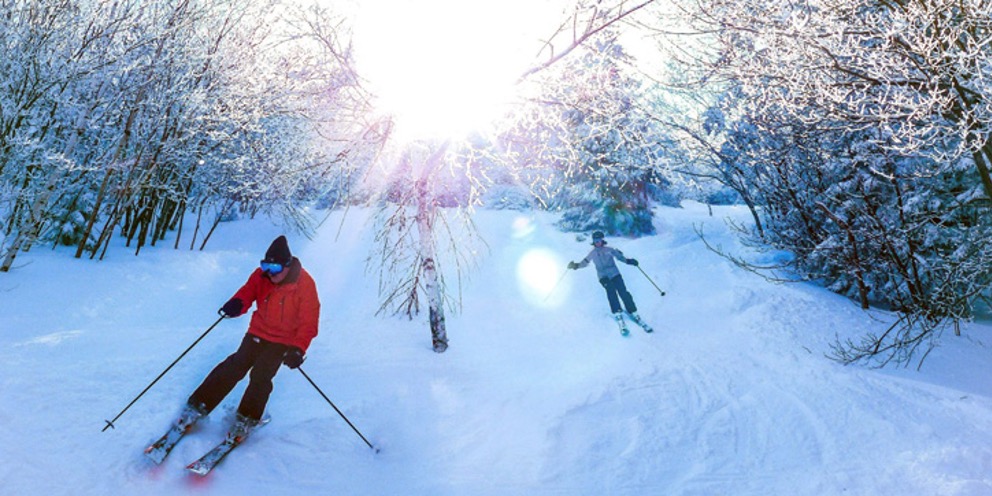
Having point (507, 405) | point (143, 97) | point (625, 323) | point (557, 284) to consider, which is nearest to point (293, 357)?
point (507, 405)

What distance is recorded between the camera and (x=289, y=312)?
4.17 m

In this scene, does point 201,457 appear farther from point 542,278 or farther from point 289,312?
point 542,278

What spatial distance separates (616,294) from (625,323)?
563mm

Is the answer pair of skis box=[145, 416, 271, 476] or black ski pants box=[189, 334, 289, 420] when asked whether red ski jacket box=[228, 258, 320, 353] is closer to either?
black ski pants box=[189, 334, 289, 420]

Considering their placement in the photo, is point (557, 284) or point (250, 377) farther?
point (557, 284)

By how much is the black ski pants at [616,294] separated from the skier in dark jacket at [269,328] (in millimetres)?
6095

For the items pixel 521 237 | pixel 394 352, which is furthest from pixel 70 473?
pixel 521 237

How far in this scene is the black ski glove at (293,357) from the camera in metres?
3.95

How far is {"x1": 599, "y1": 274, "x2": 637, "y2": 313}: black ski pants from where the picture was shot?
9.01 meters

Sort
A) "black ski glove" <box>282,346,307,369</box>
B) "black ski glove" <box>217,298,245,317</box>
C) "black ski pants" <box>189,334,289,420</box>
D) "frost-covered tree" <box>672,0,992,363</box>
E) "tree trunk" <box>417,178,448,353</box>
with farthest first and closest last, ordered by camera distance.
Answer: "tree trunk" <box>417,178,448,353</box> < "frost-covered tree" <box>672,0,992,363</box> < "black ski glove" <box>217,298,245,317</box> < "black ski glove" <box>282,346,307,369</box> < "black ski pants" <box>189,334,289,420</box>

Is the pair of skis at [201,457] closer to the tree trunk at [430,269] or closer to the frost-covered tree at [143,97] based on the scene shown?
the tree trunk at [430,269]

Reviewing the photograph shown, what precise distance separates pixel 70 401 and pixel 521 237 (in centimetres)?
1466

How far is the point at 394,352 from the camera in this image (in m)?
6.09

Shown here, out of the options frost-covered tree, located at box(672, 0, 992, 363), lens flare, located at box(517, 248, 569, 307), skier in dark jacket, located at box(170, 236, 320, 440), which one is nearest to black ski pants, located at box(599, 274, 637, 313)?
lens flare, located at box(517, 248, 569, 307)
